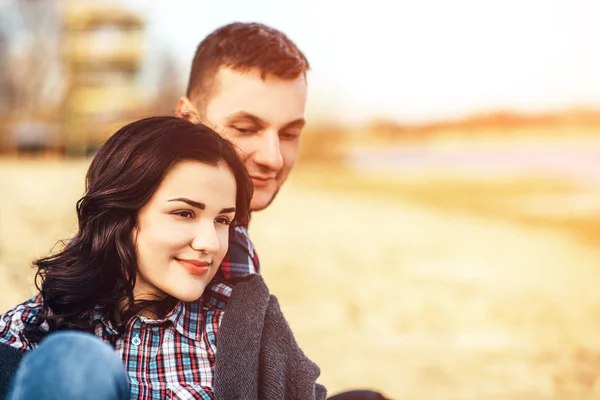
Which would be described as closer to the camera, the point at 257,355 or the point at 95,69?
the point at 257,355

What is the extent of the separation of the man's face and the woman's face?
47 centimetres

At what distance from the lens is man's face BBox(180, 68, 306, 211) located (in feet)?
6.81

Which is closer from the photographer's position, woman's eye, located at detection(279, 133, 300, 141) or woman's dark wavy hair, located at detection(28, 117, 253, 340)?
woman's dark wavy hair, located at detection(28, 117, 253, 340)

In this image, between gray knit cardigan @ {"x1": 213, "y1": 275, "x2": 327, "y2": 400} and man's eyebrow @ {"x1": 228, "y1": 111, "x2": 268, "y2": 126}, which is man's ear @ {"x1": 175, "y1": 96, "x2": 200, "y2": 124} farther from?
gray knit cardigan @ {"x1": 213, "y1": 275, "x2": 327, "y2": 400}

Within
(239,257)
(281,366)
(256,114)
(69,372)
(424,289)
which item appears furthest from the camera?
(424,289)

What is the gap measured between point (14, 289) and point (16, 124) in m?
19.2

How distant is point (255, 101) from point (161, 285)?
0.68 m

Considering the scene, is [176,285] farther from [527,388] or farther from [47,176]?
[47,176]

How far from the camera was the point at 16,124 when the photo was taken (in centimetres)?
2256

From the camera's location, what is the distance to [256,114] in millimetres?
2066

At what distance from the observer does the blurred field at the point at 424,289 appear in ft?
13.9

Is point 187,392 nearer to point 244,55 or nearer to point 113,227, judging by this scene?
point 113,227

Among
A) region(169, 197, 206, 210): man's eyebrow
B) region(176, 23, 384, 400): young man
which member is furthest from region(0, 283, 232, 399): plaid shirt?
region(176, 23, 384, 400): young man

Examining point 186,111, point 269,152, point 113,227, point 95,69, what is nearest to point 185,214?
point 113,227
